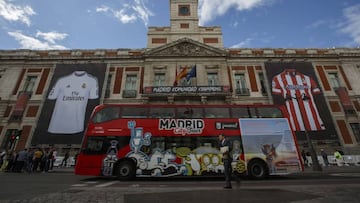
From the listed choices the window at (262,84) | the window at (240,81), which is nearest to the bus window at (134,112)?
the window at (240,81)

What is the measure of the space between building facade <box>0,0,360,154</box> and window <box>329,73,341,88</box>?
0.12 meters

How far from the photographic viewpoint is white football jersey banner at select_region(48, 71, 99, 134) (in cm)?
1727

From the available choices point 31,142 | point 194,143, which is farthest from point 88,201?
point 31,142

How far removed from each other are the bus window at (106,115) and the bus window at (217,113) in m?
4.36

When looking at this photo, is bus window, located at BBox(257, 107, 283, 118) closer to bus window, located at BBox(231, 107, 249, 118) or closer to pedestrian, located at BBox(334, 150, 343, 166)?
bus window, located at BBox(231, 107, 249, 118)

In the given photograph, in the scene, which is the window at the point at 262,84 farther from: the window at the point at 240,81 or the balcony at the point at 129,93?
the balcony at the point at 129,93

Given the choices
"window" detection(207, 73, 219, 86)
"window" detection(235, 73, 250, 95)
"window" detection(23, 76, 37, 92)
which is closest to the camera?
"window" detection(235, 73, 250, 95)

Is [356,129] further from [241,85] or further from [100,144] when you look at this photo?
[100,144]

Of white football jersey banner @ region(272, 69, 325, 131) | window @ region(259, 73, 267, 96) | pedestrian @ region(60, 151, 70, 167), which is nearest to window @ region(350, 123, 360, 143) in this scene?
white football jersey banner @ region(272, 69, 325, 131)

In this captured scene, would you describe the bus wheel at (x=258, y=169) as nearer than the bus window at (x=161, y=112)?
Yes

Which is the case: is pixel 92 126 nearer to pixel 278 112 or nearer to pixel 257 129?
pixel 257 129

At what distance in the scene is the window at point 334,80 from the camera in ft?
67.4

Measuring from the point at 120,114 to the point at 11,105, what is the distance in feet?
61.5

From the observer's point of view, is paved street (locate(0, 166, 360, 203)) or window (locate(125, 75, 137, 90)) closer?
paved street (locate(0, 166, 360, 203))
